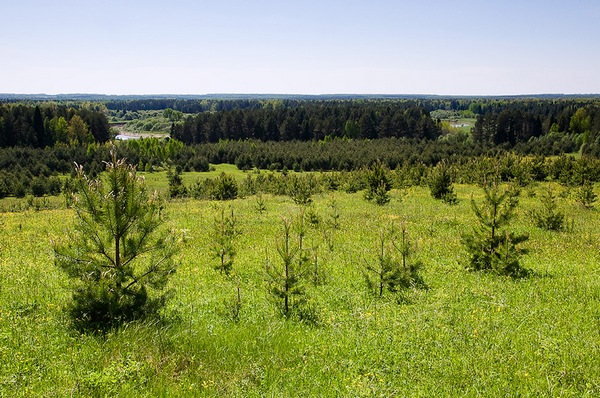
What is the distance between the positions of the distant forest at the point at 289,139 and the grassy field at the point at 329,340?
1662 inches

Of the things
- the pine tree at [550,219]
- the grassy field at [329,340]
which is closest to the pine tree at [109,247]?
the grassy field at [329,340]

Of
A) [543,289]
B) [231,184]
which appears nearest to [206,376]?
[543,289]

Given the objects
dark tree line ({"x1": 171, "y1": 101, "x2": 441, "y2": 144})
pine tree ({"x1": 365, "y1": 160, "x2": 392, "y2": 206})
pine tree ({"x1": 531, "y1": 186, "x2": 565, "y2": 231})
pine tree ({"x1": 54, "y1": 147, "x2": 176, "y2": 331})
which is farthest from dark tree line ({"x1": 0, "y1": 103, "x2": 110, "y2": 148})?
pine tree ({"x1": 54, "y1": 147, "x2": 176, "y2": 331})

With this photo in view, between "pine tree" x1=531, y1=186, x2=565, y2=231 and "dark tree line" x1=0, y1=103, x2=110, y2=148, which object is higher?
"dark tree line" x1=0, y1=103, x2=110, y2=148

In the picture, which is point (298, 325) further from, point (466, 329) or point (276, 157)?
point (276, 157)

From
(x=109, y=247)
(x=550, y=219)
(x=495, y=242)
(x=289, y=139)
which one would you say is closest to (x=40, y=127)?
(x=289, y=139)

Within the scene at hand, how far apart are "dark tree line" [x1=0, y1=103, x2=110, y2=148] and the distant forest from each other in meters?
0.20

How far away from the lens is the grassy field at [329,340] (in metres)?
6.48

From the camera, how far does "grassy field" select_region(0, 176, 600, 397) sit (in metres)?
6.48

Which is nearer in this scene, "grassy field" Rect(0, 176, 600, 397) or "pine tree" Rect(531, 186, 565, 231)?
"grassy field" Rect(0, 176, 600, 397)

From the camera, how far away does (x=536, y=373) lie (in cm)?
684

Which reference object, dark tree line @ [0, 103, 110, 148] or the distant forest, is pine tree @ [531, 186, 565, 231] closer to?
the distant forest

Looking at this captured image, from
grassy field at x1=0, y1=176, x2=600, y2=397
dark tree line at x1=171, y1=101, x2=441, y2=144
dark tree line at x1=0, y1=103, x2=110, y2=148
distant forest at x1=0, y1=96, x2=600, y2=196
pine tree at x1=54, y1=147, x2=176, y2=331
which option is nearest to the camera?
grassy field at x1=0, y1=176, x2=600, y2=397

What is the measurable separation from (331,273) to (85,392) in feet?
30.0
